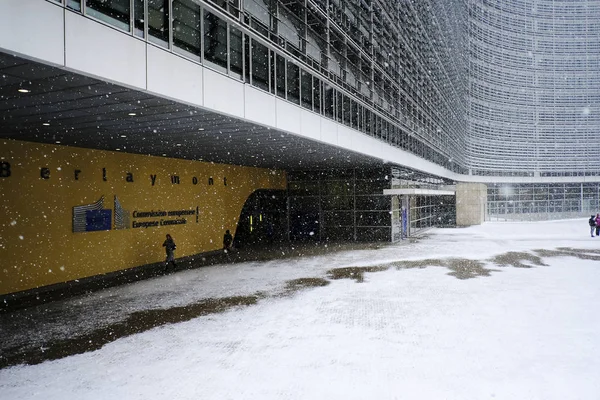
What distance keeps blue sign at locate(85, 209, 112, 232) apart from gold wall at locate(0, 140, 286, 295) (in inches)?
1.4

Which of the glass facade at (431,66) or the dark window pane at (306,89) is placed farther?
the dark window pane at (306,89)

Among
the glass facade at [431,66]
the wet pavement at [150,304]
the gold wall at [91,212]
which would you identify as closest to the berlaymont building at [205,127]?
the gold wall at [91,212]

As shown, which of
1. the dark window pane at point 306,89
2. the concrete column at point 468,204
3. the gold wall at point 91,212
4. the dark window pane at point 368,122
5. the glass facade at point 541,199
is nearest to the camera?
the gold wall at point 91,212

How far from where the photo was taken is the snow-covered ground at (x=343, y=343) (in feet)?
20.1

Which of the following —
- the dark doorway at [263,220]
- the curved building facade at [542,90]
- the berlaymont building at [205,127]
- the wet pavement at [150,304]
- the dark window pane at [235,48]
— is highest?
the curved building facade at [542,90]

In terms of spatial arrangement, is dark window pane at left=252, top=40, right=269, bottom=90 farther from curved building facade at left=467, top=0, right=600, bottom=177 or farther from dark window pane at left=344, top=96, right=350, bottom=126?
curved building facade at left=467, top=0, right=600, bottom=177

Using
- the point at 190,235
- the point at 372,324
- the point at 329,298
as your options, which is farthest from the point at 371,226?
the point at 372,324

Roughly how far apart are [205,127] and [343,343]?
690 centimetres

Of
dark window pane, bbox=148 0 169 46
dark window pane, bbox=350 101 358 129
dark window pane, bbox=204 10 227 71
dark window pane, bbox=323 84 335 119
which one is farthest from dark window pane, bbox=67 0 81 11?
dark window pane, bbox=350 101 358 129

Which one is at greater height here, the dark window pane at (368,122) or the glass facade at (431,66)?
the glass facade at (431,66)

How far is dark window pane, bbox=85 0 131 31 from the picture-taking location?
322 inches

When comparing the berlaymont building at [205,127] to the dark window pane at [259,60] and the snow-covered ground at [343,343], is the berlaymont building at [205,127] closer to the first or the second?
the dark window pane at [259,60]

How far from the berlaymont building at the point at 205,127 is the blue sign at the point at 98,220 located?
5cm

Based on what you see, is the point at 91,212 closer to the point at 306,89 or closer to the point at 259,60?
the point at 259,60
